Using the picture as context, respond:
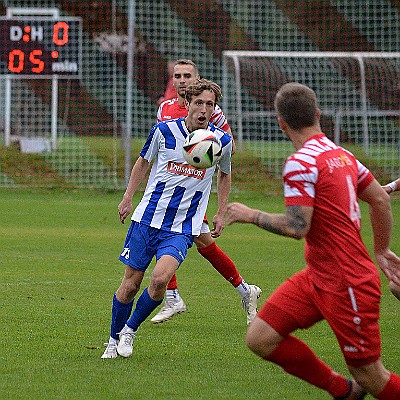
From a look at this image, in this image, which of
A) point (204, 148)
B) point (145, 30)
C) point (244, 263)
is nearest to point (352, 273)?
point (204, 148)

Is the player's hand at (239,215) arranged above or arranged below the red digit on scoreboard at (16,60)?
below

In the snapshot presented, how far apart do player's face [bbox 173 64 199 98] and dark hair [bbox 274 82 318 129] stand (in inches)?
145

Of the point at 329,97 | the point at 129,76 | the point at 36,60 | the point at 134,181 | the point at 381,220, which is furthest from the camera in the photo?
the point at 329,97

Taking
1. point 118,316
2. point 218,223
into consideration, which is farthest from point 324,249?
point 218,223

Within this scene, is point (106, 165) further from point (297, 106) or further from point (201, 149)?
point (297, 106)

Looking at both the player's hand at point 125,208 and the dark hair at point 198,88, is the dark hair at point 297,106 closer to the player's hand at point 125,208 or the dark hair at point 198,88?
the dark hair at point 198,88

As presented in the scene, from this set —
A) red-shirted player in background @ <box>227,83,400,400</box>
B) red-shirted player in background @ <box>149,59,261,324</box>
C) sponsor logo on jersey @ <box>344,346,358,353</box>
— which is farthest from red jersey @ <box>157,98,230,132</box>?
sponsor logo on jersey @ <box>344,346,358,353</box>

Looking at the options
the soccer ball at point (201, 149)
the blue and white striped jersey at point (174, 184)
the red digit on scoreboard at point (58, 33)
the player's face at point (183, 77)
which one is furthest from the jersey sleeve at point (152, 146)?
the red digit on scoreboard at point (58, 33)

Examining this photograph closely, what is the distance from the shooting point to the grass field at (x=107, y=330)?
5.76 meters

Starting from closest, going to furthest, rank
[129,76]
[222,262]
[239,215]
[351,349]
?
[239,215] < [351,349] < [222,262] < [129,76]

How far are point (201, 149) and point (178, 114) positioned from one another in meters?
2.31

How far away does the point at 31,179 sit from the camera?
20.4 metres

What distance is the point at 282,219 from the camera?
15.0 feet

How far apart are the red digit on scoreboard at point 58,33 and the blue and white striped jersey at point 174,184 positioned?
1180cm
